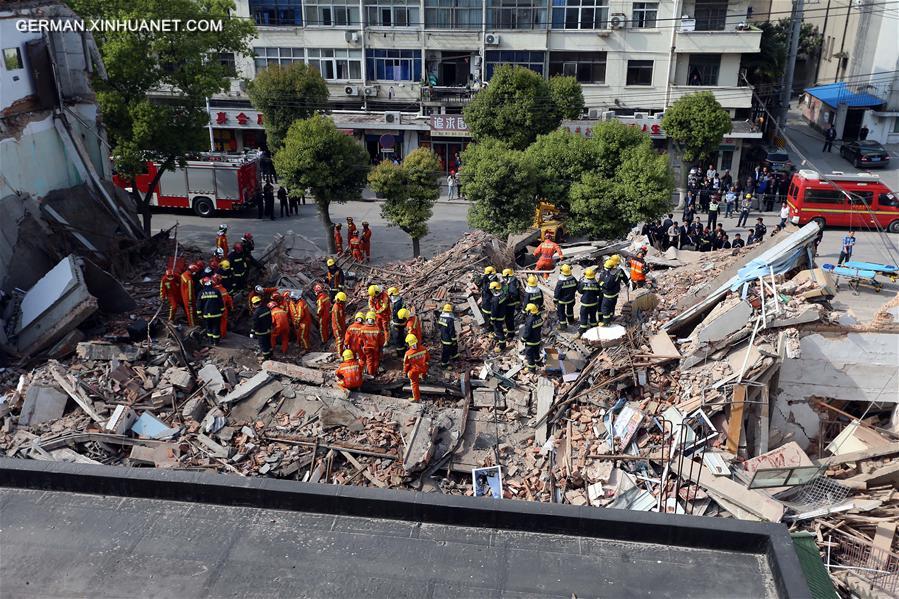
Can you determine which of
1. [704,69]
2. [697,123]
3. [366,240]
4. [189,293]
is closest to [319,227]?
[366,240]

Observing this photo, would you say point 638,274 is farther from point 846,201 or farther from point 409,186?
point 846,201

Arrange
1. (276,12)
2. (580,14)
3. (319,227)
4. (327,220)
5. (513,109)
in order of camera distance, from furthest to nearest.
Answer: (276,12) < (580,14) < (319,227) < (513,109) < (327,220)

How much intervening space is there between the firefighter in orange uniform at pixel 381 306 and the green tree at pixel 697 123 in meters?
17.7

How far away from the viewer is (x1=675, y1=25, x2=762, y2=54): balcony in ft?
104

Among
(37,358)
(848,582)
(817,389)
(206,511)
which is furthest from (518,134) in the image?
(206,511)

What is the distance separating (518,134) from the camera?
84.3ft

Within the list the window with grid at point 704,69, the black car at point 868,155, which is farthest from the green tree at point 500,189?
the black car at point 868,155

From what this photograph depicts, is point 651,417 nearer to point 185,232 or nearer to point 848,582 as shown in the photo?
point 848,582

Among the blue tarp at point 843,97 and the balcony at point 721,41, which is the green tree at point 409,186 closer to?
the balcony at point 721,41

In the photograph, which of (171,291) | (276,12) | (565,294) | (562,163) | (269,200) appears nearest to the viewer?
(565,294)

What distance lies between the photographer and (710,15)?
105 ft

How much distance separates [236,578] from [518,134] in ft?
70.3

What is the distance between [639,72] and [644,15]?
2363 mm

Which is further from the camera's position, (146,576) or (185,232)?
(185,232)
